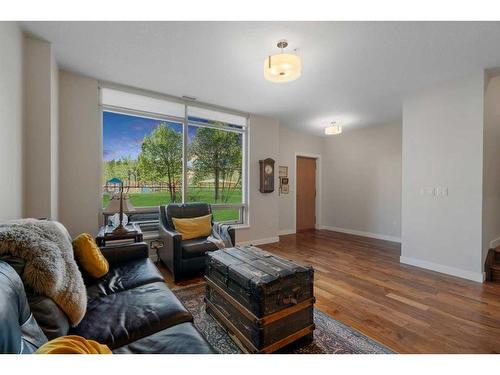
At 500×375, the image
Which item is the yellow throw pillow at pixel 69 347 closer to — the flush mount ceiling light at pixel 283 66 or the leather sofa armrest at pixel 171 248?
the leather sofa armrest at pixel 171 248

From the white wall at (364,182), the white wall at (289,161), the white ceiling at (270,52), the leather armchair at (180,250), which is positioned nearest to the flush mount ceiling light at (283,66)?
the white ceiling at (270,52)

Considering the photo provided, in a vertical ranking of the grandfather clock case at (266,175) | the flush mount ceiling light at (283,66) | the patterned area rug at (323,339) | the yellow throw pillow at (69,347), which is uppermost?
the flush mount ceiling light at (283,66)

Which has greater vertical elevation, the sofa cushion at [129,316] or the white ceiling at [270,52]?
the white ceiling at [270,52]

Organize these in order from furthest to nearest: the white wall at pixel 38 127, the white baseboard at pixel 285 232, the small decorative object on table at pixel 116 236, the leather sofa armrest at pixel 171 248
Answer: the white baseboard at pixel 285 232 → the leather sofa armrest at pixel 171 248 → the small decorative object on table at pixel 116 236 → the white wall at pixel 38 127

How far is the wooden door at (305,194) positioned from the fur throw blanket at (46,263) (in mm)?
5061

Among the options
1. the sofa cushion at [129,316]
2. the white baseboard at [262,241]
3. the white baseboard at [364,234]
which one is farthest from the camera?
the white baseboard at [364,234]

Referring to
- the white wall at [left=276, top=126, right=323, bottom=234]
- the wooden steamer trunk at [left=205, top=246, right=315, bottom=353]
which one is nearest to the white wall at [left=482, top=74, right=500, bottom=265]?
the wooden steamer trunk at [left=205, top=246, right=315, bottom=353]

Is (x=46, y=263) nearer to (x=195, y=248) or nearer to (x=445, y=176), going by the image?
(x=195, y=248)

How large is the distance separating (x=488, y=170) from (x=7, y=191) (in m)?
5.11

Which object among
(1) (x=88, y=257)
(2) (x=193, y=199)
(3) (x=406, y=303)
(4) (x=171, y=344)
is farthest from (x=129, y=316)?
(2) (x=193, y=199)

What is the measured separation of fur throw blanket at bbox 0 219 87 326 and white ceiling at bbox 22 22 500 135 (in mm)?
1777

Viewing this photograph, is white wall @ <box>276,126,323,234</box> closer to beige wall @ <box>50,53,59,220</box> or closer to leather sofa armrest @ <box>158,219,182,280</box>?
leather sofa armrest @ <box>158,219,182,280</box>

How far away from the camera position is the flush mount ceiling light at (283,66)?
2.07 meters

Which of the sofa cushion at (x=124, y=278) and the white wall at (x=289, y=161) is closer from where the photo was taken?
the sofa cushion at (x=124, y=278)
